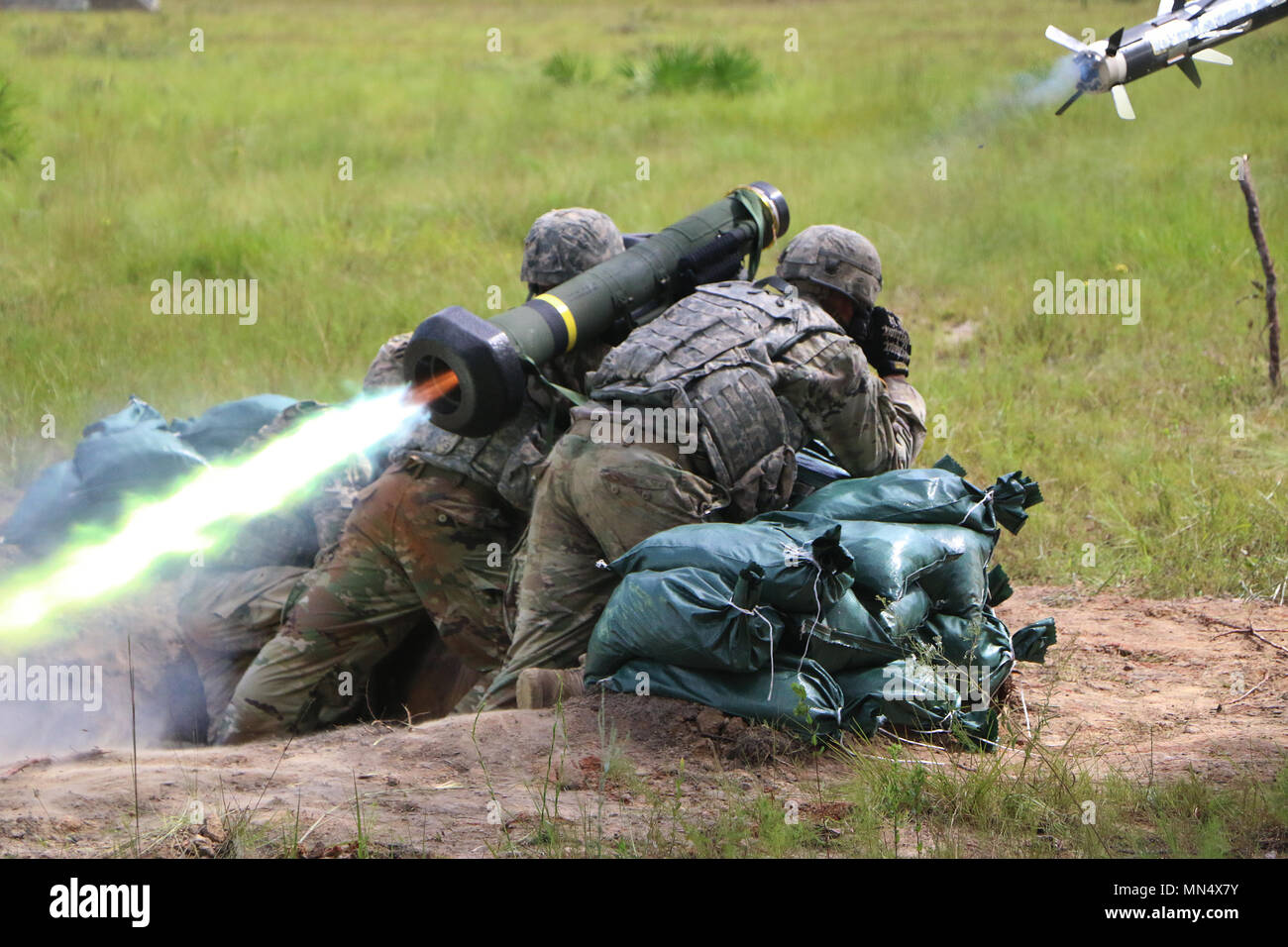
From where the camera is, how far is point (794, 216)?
10016 mm

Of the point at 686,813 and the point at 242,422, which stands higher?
the point at 242,422

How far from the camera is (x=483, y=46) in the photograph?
19000 millimetres

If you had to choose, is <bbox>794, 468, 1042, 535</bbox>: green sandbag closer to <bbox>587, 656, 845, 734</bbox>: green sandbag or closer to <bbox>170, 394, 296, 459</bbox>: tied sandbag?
<bbox>587, 656, 845, 734</bbox>: green sandbag

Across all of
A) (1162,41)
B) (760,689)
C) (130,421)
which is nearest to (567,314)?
(760,689)

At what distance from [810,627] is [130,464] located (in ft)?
9.21

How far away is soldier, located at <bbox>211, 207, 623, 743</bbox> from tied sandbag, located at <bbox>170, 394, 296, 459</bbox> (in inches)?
31.8

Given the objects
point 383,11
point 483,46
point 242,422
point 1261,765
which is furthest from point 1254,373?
point 383,11

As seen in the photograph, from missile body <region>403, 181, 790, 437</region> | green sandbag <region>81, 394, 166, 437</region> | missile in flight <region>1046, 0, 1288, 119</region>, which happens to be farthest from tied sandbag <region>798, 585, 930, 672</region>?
green sandbag <region>81, 394, 166, 437</region>

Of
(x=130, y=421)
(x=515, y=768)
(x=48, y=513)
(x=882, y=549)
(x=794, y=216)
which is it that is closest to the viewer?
(x=515, y=768)

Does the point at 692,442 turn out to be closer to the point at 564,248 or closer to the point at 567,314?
the point at 567,314

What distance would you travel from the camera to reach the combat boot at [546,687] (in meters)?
3.83

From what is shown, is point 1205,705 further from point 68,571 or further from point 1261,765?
point 68,571

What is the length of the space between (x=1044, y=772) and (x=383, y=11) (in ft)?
80.2

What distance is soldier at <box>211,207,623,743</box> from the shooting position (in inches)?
179
